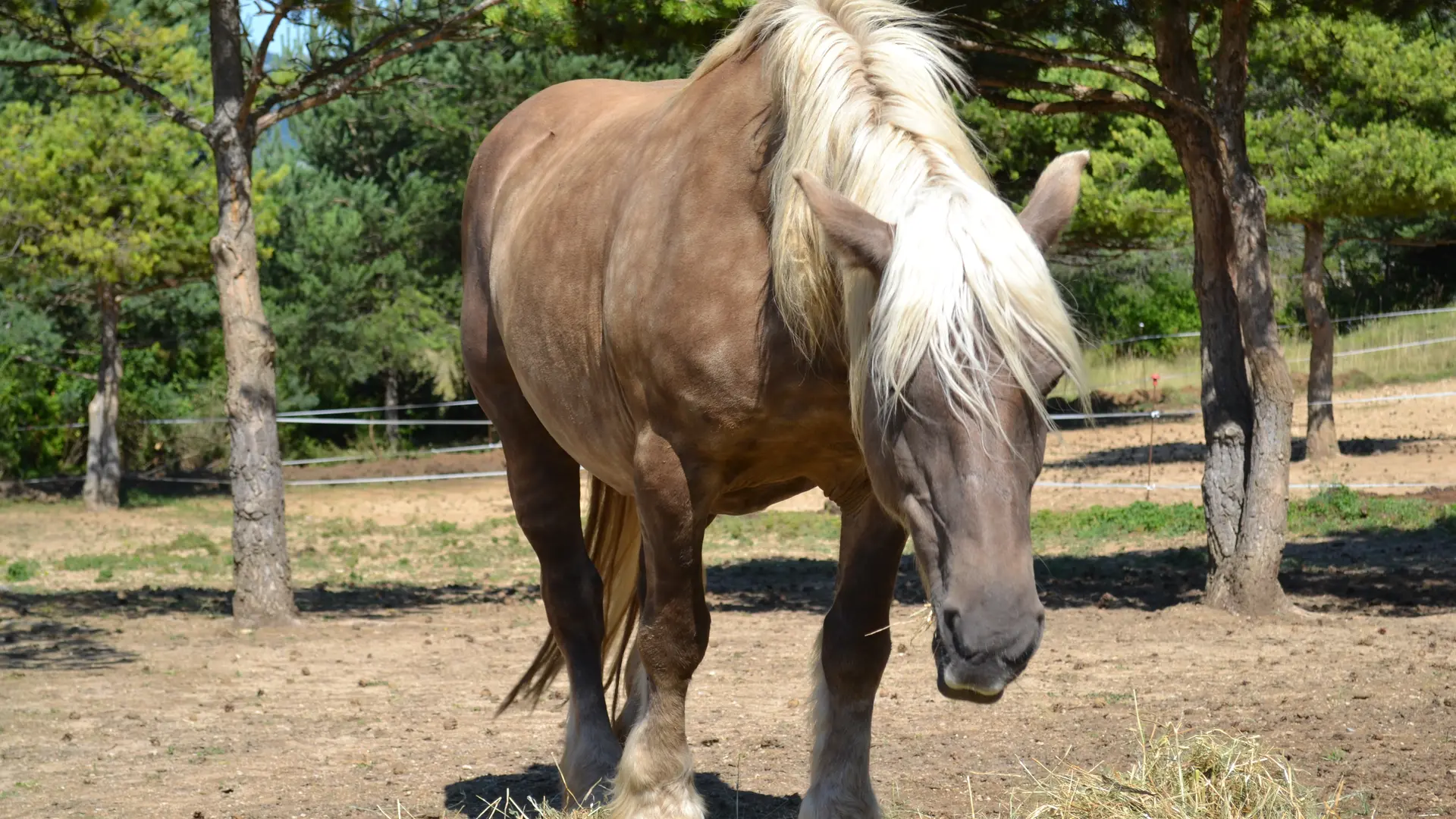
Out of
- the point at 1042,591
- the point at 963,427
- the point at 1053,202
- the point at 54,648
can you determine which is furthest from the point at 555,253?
the point at 1042,591

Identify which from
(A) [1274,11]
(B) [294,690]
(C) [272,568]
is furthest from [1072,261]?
(B) [294,690]

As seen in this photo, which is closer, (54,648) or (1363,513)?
(54,648)

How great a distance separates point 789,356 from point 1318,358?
14.8 meters

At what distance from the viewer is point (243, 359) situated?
8.66 metres

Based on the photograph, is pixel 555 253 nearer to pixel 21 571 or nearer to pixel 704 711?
pixel 704 711

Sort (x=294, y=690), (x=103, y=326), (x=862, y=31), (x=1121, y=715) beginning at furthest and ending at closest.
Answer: (x=103, y=326) → (x=294, y=690) → (x=1121, y=715) → (x=862, y=31)

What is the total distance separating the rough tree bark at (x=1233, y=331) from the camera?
786 centimetres

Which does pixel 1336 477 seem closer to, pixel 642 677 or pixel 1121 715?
pixel 1121 715

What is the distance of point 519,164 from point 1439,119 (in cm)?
1308

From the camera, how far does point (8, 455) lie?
59.5ft

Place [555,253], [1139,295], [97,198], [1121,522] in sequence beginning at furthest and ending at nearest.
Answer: [1139,295]
[97,198]
[1121,522]
[555,253]

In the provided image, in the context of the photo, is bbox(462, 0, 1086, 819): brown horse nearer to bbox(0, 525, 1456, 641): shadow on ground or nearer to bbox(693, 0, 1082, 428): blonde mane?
bbox(693, 0, 1082, 428): blonde mane

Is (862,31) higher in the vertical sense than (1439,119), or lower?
lower

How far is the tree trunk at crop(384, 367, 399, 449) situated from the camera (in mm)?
21672
